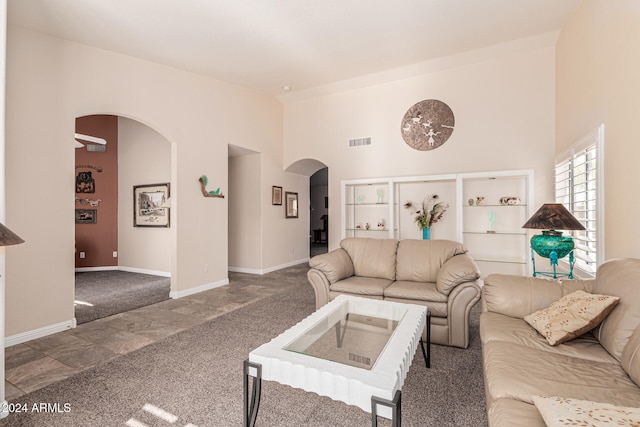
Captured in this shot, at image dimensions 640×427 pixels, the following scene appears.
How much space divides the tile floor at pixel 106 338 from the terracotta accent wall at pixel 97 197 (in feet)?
11.6

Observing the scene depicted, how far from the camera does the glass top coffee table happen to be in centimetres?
Result: 139

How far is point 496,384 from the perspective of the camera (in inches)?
56.4

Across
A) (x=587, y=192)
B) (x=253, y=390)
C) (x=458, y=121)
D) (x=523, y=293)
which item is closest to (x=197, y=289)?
(x=253, y=390)

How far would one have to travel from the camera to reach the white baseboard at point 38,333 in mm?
3053

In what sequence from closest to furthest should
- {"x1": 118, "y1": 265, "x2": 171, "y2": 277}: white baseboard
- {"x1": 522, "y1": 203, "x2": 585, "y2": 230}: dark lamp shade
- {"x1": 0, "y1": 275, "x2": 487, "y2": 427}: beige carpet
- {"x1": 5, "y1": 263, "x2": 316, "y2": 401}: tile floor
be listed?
{"x1": 0, "y1": 275, "x2": 487, "y2": 427}: beige carpet, {"x1": 5, "y1": 263, "x2": 316, "y2": 401}: tile floor, {"x1": 522, "y1": 203, "x2": 585, "y2": 230}: dark lamp shade, {"x1": 118, "y1": 265, "x2": 171, "y2": 277}: white baseboard

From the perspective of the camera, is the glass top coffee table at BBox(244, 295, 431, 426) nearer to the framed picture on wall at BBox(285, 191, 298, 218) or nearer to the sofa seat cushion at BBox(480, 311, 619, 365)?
the sofa seat cushion at BBox(480, 311, 619, 365)

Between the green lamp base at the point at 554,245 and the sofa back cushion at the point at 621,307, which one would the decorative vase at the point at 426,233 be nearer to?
the green lamp base at the point at 554,245

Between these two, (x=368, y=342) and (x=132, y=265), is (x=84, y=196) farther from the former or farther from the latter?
(x=368, y=342)

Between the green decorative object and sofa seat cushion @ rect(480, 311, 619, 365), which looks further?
the green decorative object

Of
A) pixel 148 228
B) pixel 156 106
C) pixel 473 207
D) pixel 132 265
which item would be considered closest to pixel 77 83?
pixel 156 106

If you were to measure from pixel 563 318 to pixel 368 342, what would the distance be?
1188 millimetres

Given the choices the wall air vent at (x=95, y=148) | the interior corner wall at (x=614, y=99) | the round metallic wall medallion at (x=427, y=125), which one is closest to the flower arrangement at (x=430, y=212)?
the round metallic wall medallion at (x=427, y=125)

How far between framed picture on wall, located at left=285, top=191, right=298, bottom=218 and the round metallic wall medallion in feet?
9.37

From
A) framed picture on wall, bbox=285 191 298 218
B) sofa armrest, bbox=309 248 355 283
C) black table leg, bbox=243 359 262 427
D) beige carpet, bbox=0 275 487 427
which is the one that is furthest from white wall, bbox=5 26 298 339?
black table leg, bbox=243 359 262 427
